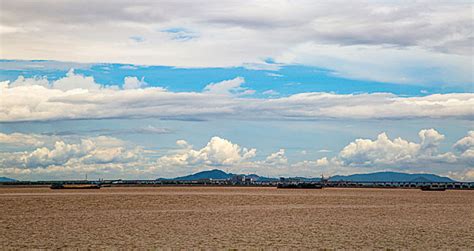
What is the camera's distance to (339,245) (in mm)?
45531

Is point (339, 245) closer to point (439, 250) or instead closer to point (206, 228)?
point (439, 250)

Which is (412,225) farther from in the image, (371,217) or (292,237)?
(292,237)

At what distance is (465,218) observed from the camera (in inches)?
2936

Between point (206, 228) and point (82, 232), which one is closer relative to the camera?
point (82, 232)

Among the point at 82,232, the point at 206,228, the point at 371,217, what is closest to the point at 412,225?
the point at 371,217

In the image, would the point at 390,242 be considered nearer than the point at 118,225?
Yes

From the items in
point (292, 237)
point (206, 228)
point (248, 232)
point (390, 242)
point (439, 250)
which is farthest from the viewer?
point (206, 228)

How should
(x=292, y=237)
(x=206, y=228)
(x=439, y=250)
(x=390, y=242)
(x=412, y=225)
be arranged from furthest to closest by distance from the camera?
(x=412, y=225) → (x=206, y=228) → (x=292, y=237) → (x=390, y=242) → (x=439, y=250)

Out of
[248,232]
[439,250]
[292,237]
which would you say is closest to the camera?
[439,250]

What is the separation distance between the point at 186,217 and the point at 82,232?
19981 millimetres

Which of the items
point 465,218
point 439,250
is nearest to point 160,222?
point 439,250

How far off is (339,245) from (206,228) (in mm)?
16001

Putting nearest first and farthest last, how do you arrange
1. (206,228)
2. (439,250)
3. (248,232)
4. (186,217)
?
(439,250) → (248,232) → (206,228) → (186,217)

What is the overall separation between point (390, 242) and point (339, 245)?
4.56m
